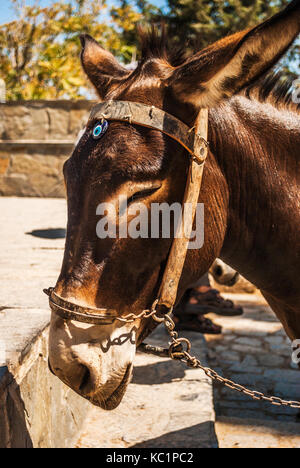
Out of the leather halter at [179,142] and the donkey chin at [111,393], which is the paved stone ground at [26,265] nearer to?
the donkey chin at [111,393]

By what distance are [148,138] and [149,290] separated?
1.61 feet

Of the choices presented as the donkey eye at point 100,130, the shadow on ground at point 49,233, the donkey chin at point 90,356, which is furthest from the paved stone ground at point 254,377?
the donkey eye at point 100,130

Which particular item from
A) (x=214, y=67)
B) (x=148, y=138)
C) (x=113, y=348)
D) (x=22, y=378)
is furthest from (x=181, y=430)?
(x=214, y=67)

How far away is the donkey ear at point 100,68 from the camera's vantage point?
177cm

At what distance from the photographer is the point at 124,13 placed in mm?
11047

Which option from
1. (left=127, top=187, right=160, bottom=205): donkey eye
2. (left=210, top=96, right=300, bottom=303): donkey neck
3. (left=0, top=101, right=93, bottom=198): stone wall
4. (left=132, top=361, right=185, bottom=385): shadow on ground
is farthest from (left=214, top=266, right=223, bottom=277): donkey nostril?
(left=0, top=101, right=93, bottom=198): stone wall

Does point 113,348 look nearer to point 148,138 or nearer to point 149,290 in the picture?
point 149,290

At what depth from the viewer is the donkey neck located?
1581mm

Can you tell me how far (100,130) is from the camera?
1.41 m

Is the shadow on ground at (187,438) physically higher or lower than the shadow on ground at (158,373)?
higher

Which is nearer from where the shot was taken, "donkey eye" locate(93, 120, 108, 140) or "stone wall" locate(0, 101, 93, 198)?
"donkey eye" locate(93, 120, 108, 140)

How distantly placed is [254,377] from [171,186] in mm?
3039

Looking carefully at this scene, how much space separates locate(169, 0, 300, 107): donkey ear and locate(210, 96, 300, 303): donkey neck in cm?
17

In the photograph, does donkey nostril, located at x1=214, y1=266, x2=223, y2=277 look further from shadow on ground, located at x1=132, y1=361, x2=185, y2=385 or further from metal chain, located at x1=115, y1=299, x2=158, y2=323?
metal chain, located at x1=115, y1=299, x2=158, y2=323
